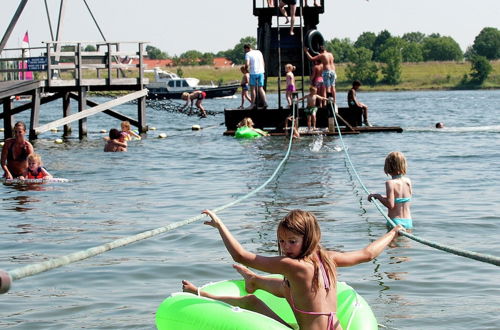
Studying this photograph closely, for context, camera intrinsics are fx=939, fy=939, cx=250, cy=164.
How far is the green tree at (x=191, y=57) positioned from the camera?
16750 centimetres

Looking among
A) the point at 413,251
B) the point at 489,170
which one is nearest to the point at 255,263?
the point at 413,251

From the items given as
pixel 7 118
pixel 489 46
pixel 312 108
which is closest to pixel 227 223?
pixel 312 108

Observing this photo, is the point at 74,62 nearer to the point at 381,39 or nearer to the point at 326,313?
the point at 326,313

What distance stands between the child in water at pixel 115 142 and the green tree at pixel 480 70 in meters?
108

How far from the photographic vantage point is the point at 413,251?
923 centimetres

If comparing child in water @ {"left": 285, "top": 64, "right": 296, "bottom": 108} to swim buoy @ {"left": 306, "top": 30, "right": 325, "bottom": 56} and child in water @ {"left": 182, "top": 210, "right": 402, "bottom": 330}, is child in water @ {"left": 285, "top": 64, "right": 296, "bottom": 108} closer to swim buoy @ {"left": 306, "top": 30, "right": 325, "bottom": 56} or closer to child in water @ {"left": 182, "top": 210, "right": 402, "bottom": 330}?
swim buoy @ {"left": 306, "top": 30, "right": 325, "bottom": 56}

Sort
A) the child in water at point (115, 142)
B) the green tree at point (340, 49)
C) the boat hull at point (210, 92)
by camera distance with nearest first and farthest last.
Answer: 1. the child in water at point (115, 142)
2. the boat hull at point (210, 92)
3. the green tree at point (340, 49)

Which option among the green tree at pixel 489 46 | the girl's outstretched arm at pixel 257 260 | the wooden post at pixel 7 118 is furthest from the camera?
the green tree at pixel 489 46

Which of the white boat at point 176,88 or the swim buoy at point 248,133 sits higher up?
the swim buoy at point 248,133

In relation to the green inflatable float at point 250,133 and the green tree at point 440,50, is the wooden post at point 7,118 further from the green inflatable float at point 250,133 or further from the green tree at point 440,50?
the green tree at point 440,50

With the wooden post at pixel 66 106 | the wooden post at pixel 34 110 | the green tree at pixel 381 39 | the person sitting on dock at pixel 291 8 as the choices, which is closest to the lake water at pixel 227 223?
the wooden post at pixel 34 110

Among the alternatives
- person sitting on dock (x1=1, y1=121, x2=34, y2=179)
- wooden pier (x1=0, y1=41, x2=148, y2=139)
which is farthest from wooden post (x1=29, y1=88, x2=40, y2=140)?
person sitting on dock (x1=1, y1=121, x2=34, y2=179)

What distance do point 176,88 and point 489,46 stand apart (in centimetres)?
10786

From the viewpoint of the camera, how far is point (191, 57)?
18212 cm
